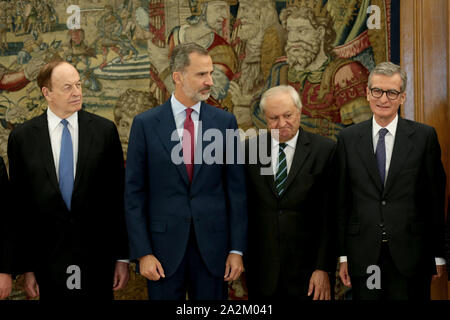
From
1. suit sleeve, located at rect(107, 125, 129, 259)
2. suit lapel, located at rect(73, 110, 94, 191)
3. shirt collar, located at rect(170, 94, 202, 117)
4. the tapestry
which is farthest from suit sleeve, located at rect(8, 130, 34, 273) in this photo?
the tapestry

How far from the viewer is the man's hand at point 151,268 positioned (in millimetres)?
3053

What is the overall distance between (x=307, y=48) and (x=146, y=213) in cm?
222

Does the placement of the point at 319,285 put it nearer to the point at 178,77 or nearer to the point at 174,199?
the point at 174,199

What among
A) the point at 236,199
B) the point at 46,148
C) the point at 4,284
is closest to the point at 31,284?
the point at 4,284

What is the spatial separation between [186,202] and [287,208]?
0.61 m

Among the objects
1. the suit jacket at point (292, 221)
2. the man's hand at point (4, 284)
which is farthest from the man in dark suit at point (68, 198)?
the suit jacket at point (292, 221)

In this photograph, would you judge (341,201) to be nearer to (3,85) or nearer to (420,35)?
(420,35)

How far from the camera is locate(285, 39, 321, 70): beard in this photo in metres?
4.59

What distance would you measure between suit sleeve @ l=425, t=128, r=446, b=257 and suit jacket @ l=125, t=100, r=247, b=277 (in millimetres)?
1102

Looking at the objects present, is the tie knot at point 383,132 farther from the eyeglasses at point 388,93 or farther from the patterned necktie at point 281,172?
the patterned necktie at point 281,172

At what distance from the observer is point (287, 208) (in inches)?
128

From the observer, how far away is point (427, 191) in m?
3.20

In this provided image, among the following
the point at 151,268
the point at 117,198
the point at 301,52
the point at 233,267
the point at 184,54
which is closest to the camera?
the point at 151,268
